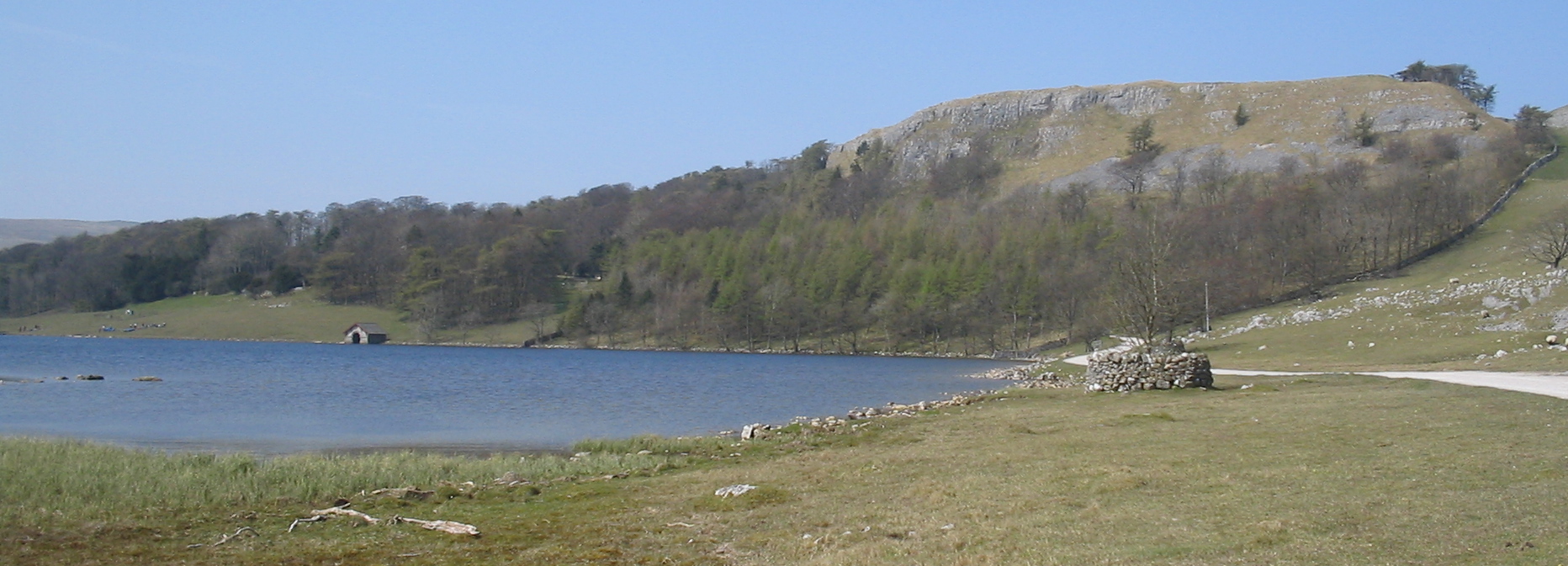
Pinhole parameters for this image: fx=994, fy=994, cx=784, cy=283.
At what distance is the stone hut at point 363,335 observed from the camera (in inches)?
5305

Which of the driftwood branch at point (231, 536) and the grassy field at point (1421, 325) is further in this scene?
the grassy field at point (1421, 325)

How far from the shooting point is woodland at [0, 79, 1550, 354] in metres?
90.2

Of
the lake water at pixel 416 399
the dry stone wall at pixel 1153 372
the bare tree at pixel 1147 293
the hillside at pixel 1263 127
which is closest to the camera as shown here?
the lake water at pixel 416 399

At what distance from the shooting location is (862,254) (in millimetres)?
134000

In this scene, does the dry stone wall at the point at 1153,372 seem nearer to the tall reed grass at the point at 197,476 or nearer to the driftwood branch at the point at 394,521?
the tall reed grass at the point at 197,476

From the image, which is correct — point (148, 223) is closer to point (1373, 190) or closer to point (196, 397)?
point (196, 397)

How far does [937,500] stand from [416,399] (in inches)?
1383

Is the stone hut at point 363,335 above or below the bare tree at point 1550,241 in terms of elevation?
below

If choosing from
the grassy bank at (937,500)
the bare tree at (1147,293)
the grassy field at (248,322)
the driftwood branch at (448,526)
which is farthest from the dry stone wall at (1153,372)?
the grassy field at (248,322)

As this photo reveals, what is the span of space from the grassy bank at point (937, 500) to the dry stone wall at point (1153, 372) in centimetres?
920

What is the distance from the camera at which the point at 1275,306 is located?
7500 cm

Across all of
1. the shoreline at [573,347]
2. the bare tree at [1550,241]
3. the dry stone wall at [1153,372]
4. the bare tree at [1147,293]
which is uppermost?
the bare tree at [1550,241]

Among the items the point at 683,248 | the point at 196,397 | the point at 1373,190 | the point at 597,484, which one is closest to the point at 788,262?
the point at 683,248

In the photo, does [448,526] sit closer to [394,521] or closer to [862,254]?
[394,521]
